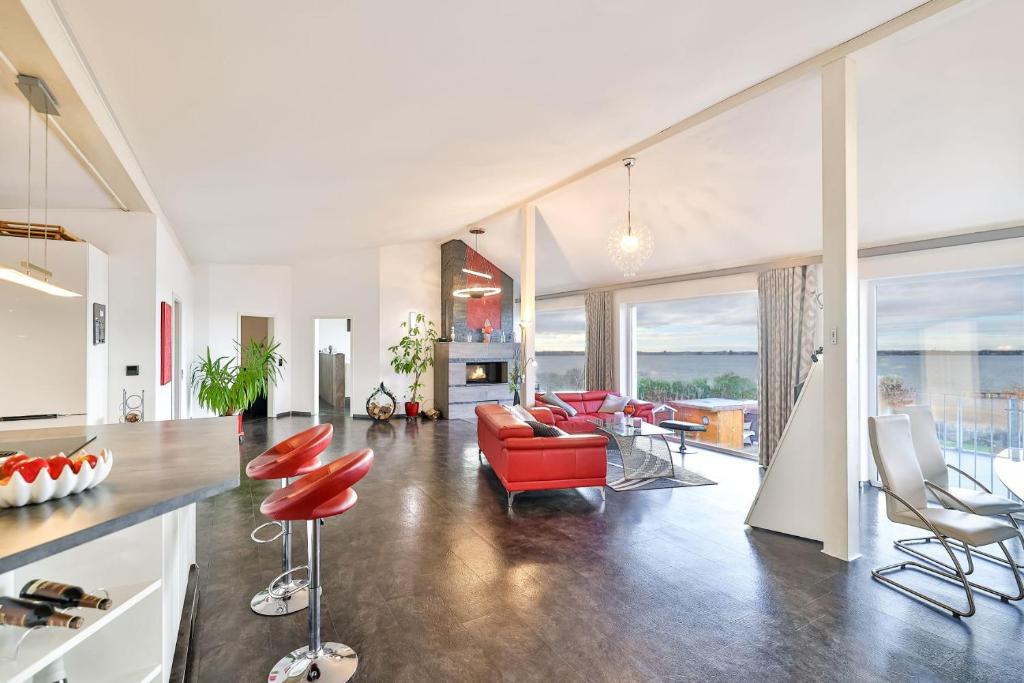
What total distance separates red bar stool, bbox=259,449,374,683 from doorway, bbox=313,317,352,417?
8.65 m

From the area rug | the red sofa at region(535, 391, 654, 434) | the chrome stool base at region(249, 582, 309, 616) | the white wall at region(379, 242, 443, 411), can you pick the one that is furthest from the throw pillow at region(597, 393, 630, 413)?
the chrome stool base at region(249, 582, 309, 616)

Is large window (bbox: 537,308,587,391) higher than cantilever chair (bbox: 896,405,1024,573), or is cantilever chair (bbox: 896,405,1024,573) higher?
large window (bbox: 537,308,587,391)

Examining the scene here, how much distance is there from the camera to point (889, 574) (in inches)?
122

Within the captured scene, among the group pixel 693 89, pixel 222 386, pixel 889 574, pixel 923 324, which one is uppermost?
pixel 693 89

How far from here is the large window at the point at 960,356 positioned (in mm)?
4391

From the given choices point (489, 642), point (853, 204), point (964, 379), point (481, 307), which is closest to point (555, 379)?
point (481, 307)

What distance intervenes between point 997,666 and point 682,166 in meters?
4.54

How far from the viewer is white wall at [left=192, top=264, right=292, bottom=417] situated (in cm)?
841

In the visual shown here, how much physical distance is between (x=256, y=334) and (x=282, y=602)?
321 inches

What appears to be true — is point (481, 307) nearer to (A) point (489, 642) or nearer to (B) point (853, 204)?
(B) point (853, 204)

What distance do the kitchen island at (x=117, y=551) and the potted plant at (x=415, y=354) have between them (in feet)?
23.6

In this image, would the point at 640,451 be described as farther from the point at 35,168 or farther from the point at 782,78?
the point at 35,168

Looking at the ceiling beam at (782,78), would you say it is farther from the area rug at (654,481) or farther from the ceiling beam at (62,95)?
the ceiling beam at (62,95)

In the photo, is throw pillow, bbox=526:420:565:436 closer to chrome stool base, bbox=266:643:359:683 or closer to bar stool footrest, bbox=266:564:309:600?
Answer: bar stool footrest, bbox=266:564:309:600
